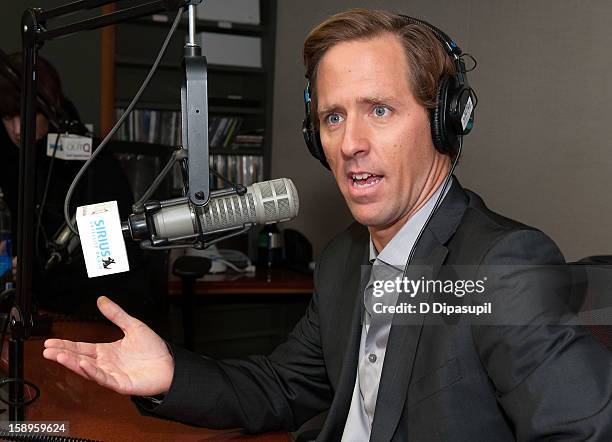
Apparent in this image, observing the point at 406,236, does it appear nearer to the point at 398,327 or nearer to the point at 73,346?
the point at 398,327

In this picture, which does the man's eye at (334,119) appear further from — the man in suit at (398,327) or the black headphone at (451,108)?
the black headphone at (451,108)

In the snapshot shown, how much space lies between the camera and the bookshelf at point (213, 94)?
4.23 meters

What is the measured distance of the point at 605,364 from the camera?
97 centimetres

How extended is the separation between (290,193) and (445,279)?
331mm

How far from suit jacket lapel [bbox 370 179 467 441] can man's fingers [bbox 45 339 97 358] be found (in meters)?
0.47

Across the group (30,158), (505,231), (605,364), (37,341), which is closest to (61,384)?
(37,341)

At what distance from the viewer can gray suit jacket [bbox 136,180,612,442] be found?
950 mm

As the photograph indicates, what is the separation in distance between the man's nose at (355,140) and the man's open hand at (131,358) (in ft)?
1.51

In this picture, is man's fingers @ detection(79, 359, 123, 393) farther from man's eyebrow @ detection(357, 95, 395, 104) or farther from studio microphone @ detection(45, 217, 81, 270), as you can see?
man's eyebrow @ detection(357, 95, 395, 104)

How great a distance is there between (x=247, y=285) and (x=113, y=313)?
79.4 inches

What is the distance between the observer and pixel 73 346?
113cm

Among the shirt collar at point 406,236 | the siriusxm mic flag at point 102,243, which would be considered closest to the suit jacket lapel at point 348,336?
the shirt collar at point 406,236

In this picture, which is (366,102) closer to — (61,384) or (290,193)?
Result: (290,193)

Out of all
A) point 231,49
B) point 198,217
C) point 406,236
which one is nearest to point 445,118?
point 406,236
